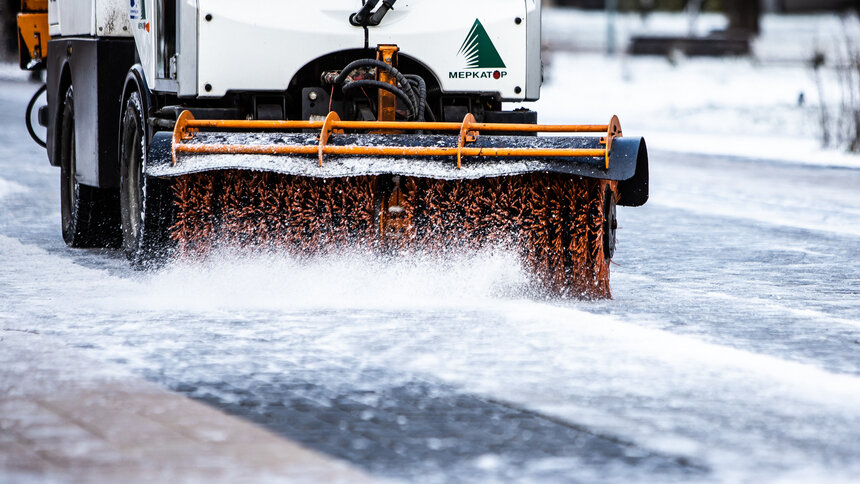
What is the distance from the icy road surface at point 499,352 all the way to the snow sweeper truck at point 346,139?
193mm

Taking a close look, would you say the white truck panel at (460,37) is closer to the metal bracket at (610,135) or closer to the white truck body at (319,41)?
the white truck body at (319,41)

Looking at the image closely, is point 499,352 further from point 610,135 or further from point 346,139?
point 346,139

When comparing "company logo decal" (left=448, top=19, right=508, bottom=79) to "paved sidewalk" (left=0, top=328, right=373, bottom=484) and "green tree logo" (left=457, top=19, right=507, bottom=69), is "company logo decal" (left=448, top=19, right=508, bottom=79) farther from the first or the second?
"paved sidewalk" (left=0, top=328, right=373, bottom=484)

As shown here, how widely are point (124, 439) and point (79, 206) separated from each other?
5930mm

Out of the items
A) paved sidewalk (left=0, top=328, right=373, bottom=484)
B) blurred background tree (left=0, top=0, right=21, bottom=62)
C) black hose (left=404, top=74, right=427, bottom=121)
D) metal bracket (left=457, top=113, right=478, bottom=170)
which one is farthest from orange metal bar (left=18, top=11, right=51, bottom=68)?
blurred background tree (left=0, top=0, right=21, bottom=62)

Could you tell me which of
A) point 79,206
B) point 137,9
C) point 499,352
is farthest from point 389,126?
point 79,206

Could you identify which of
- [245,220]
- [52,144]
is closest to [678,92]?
[52,144]

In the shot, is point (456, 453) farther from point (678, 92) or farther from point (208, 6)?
point (678, 92)

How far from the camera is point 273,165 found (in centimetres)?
850

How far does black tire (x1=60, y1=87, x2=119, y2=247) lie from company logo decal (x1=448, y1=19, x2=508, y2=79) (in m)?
2.87

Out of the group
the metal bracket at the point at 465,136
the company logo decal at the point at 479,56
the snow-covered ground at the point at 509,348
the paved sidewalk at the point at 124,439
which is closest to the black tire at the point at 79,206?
the snow-covered ground at the point at 509,348

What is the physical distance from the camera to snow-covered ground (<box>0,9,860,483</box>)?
5.21 meters

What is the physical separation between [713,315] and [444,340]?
5.29 feet

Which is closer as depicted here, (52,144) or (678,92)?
(52,144)
